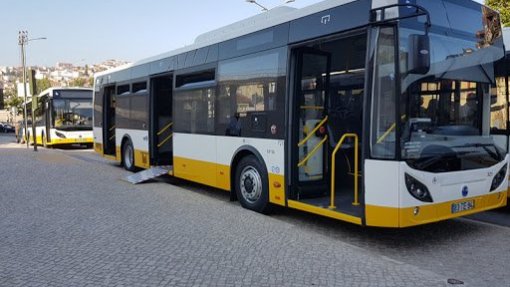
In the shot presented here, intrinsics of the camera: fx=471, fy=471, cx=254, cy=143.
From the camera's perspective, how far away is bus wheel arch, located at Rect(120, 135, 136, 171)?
13002 mm

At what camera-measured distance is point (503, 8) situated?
16109 mm

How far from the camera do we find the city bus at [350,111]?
535cm

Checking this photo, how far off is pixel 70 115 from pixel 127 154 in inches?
435

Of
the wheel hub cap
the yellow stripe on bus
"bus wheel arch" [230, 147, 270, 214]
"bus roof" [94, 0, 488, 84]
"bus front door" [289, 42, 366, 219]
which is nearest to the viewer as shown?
the yellow stripe on bus

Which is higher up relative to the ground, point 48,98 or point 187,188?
point 48,98

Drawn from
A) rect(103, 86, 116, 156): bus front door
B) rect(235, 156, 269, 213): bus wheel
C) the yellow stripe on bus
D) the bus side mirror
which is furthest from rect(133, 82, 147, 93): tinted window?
the bus side mirror

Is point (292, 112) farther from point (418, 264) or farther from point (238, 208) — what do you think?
point (418, 264)

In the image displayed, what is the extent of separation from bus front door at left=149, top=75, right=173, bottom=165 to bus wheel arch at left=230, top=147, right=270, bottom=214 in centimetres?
401

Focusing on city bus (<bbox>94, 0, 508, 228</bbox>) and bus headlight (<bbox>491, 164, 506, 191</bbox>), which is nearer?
city bus (<bbox>94, 0, 508, 228</bbox>)

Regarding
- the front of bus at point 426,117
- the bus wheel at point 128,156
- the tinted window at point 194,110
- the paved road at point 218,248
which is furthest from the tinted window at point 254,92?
the bus wheel at point 128,156

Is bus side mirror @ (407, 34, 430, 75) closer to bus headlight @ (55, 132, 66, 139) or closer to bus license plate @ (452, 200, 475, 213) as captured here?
bus license plate @ (452, 200, 475, 213)

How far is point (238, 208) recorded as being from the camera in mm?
8195

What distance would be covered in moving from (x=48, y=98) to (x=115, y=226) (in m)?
18.6

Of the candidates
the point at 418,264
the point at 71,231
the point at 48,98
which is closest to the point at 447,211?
the point at 418,264
